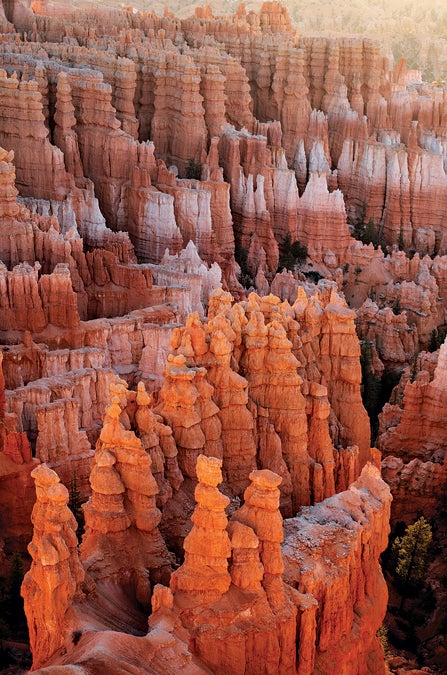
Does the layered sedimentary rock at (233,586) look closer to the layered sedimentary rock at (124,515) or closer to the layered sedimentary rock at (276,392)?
the layered sedimentary rock at (124,515)

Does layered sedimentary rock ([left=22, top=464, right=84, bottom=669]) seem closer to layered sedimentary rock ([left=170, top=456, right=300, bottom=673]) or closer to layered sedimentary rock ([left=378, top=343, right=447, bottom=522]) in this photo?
layered sedimentary rock ([left=170, top=456, right=300, bottom=673])

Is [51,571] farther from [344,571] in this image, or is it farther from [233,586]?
[344,571]

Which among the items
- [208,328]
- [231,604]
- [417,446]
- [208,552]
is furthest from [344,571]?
[417,446]

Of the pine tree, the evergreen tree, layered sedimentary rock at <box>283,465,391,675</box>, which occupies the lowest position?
the evergreen tree

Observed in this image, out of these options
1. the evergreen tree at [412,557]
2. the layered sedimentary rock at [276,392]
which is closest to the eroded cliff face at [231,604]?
the layered sedimentary rock at [276,392]

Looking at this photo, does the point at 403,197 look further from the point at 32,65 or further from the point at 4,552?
the point at 4,552

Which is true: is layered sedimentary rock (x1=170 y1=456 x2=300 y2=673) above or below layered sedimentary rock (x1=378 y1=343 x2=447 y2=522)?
above

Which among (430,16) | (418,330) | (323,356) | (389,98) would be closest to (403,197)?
(389,98)

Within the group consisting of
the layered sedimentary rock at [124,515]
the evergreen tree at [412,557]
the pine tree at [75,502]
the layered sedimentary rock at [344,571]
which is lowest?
the evergreen tree at [412,557]

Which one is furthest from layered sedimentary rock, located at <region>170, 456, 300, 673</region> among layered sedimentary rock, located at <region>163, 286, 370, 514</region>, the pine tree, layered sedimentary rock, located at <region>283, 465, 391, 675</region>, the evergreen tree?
the evergreen tree
